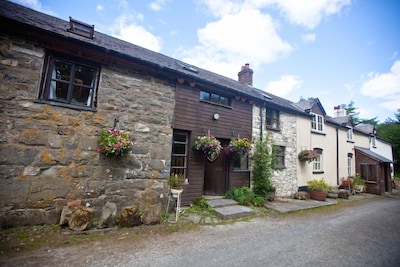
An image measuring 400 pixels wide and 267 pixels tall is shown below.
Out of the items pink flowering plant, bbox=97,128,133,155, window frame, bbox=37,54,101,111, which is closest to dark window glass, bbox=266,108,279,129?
pink flowering plant, bbox=97,128,133,155

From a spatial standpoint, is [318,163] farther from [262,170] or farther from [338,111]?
Answer: [338,111]

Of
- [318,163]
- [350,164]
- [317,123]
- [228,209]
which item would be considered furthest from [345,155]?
[228,209]

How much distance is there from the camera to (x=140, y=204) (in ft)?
18.9

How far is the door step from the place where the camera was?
603 cm

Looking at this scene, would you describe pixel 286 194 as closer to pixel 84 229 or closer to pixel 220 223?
pixel 220 223

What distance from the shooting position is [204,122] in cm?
761

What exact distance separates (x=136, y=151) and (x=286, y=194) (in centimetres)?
848

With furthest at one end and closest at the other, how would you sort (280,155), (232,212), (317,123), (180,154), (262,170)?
1. (317,123)
2. (280,155)
3. (262,170)
4. (180,154)
5. (232,212)

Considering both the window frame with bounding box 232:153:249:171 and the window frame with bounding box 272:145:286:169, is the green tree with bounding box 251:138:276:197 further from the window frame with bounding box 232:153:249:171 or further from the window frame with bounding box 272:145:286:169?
the window frame with bounding box 272:145:286:169

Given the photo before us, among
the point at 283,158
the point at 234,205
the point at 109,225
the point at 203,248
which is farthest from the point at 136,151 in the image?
the point at 283,158

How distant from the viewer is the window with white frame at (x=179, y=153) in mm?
6864

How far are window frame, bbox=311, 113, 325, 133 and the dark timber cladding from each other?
603cm

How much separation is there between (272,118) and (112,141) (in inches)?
333

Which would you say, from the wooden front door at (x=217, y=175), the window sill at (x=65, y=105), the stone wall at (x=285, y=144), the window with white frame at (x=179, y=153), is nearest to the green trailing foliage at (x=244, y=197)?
the wooden front door at (x=217, y=175)
